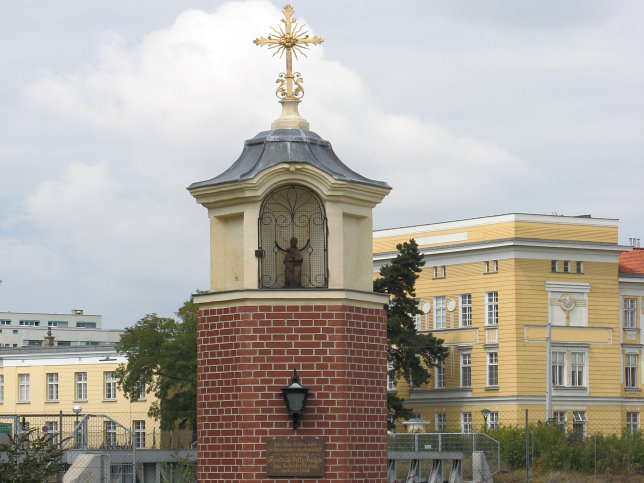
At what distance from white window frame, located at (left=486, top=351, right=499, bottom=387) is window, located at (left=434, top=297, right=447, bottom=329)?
314 cm

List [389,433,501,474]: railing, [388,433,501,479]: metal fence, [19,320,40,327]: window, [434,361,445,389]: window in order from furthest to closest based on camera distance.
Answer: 1. [19,320,40,327]: window
2. [434,361,445,389]: window
3. [389,433,501,474]: railing
4. [388,433,501,479]: metal fence

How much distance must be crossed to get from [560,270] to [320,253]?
48609 mm

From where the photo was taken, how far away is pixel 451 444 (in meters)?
45.4

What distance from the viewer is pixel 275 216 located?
763 inches

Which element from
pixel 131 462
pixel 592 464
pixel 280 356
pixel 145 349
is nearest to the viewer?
pixel 280 356

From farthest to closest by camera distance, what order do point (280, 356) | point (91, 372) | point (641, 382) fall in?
point (91, 372), point (641, 382), point (280, 356)

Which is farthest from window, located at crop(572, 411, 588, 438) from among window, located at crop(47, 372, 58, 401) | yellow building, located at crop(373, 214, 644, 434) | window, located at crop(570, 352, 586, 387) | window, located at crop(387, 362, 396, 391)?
window, located at crop(47, 372, 58, 401)

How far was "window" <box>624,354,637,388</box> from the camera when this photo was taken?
68.8 metres

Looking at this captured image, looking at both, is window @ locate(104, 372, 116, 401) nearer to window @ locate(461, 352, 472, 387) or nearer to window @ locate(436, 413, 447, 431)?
window @ locate(436, 413, 447, 431)

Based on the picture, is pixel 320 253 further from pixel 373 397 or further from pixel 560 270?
pixel 560 270

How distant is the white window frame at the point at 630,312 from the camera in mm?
69125

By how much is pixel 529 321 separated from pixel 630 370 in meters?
6.95

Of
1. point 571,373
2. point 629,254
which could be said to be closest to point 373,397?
point 571,373

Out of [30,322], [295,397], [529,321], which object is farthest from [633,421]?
[30,322]
